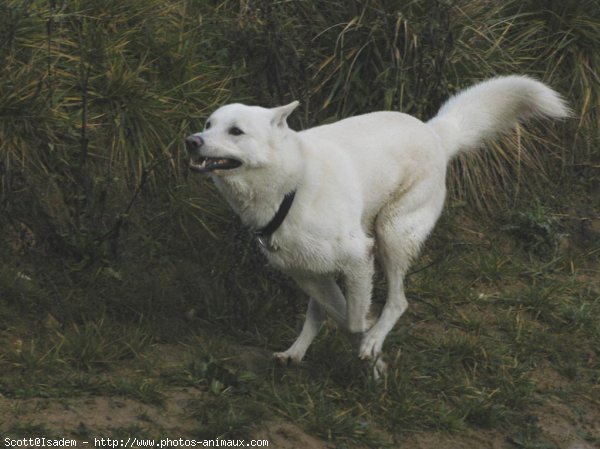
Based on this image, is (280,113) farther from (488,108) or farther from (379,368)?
(488,108)

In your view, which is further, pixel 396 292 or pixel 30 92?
pixel 30 92

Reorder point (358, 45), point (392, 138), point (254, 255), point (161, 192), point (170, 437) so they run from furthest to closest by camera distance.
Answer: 1. point (358, 45)
2. point (161, 192)
3. point (254, 255)
4. point (392, 138)
5. point (170, 437)

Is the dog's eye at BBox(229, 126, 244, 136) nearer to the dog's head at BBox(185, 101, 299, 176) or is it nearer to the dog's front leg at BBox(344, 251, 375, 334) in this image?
the dog's head at BBox(185, 101, 299, 176)

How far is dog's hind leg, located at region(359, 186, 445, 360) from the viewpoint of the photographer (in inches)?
262

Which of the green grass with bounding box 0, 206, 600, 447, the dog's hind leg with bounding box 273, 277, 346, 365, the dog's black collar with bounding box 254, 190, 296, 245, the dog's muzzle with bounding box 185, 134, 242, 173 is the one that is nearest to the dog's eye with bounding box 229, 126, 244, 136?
the dog's muzzle with bounding box 185, 134, 242, 173

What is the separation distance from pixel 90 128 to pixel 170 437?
261 centimetres

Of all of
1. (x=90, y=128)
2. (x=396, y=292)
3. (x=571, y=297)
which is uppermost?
(x=90, y=128)

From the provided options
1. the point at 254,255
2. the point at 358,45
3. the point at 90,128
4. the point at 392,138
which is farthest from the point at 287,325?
the point at 358,45

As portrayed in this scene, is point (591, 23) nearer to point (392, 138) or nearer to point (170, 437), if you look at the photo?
point (392, 138)

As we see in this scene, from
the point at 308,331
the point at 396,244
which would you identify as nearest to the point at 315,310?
the point at 308,331

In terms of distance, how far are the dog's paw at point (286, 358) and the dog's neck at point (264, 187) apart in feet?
2.65

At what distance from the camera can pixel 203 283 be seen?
711cm

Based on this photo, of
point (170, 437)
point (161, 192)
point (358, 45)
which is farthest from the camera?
point (358, 45)

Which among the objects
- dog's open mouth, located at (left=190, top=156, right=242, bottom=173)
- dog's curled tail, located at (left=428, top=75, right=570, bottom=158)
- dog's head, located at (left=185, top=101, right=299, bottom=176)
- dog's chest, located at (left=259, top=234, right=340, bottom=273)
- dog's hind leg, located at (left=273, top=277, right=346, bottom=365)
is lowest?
dog's hind leg, located at (left=273, top=277, right=346, bottom=365)
